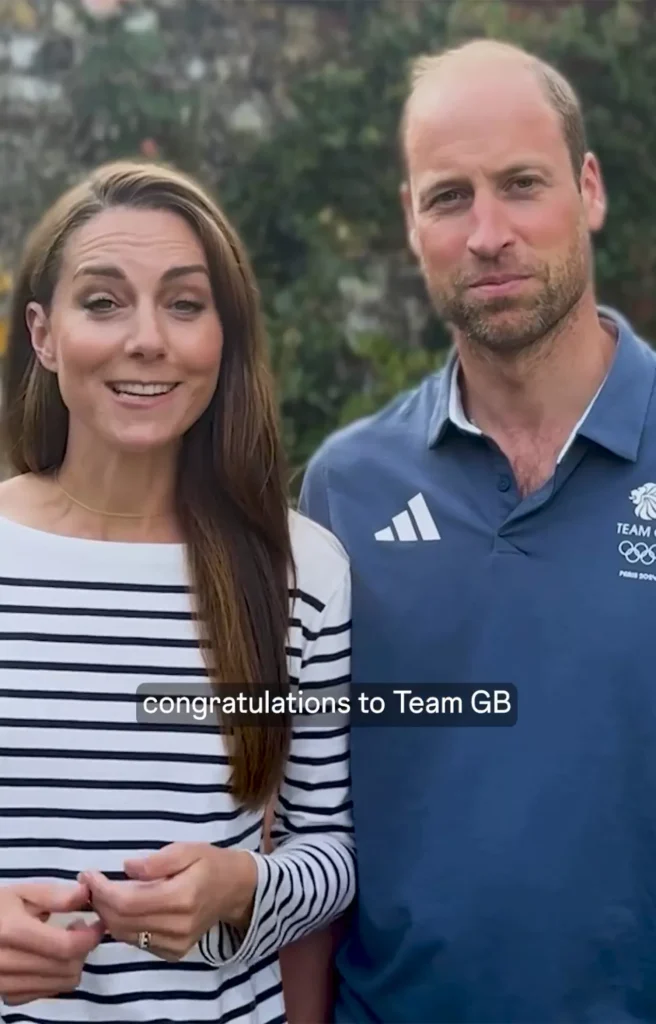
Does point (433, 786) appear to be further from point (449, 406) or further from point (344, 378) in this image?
point (344, 378)

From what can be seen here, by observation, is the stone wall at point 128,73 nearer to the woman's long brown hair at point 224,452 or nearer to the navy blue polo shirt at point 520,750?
the woman's long brown hair at point 224,452

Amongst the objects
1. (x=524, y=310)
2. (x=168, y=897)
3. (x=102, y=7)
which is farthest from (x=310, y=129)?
(x=168, y=897)

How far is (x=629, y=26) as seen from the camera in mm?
1955

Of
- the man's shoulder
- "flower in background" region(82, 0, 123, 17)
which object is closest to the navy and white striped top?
the man's shoulder

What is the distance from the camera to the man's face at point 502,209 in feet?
4.36

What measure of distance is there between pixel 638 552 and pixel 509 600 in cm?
14

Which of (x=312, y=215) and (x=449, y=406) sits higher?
(x=312, y=215)

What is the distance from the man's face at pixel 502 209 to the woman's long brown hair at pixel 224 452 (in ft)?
0.75

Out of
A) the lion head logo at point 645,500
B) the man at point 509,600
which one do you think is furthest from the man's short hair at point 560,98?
the lion head logo at point 645,500

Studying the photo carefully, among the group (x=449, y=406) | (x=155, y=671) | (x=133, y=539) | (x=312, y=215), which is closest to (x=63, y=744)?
(x=155, y=671)

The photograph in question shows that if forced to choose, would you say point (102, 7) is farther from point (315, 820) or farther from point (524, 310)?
point (315, 820)

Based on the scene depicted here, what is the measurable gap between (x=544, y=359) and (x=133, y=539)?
1.60ft

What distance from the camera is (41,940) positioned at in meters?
1.09

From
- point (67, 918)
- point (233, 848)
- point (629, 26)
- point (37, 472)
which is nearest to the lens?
point (67, 918)
